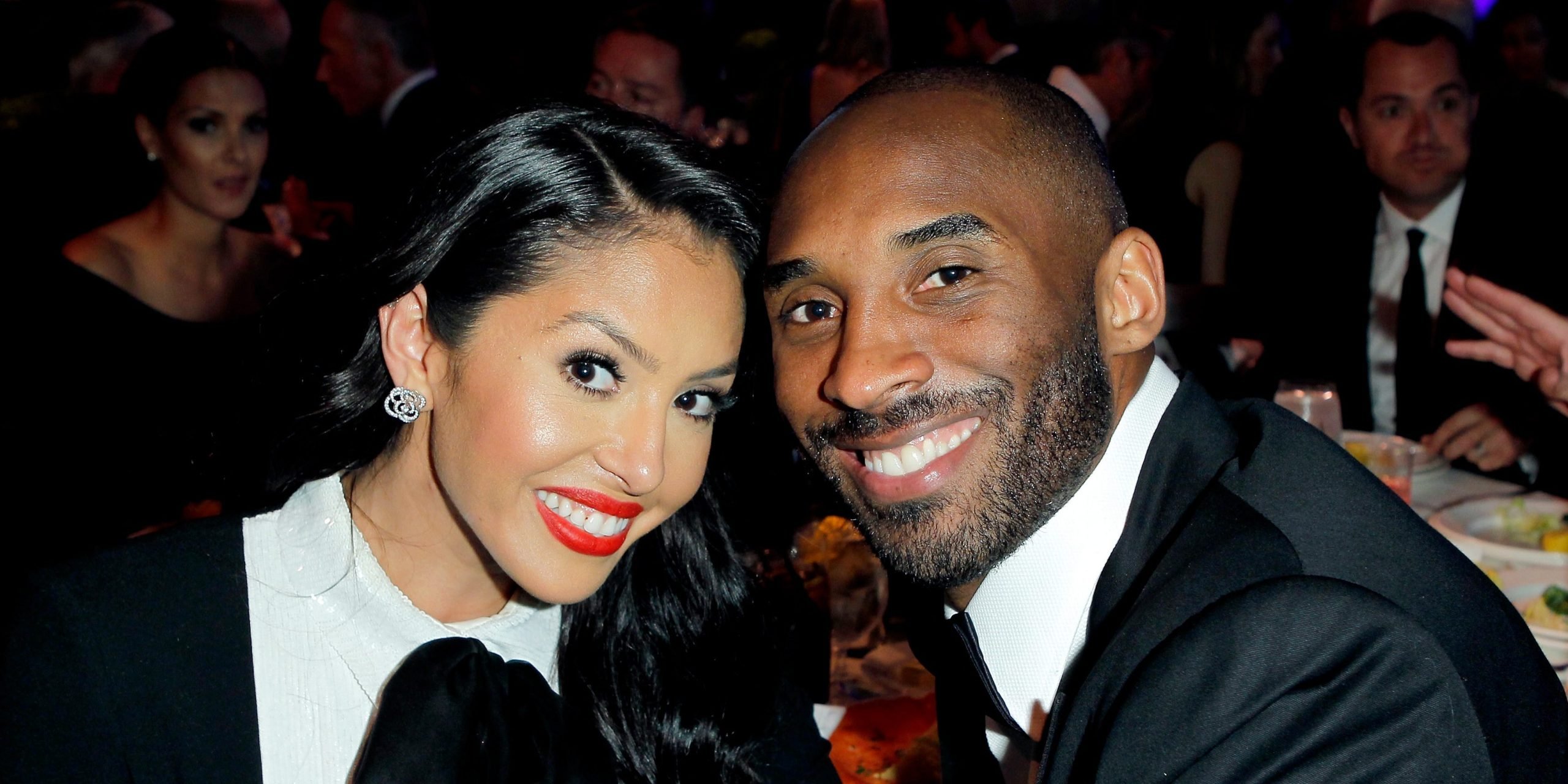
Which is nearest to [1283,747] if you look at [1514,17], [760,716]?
[760,716]

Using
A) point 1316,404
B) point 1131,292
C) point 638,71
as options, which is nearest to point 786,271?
point 1131,292

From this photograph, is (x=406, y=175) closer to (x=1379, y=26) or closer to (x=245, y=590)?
(x=245, y=590)

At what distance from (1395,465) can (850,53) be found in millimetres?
3823

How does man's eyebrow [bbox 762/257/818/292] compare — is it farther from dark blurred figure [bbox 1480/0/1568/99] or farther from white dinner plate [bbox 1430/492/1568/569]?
dark blurred figure [bbox 1480/0/1568/99]

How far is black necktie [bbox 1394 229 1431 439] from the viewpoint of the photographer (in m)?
3.90

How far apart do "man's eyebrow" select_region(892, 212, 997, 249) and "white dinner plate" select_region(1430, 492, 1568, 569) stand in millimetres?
1772

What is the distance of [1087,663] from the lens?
1479mm

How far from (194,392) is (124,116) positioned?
1.09 metres

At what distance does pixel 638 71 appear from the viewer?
520 cm

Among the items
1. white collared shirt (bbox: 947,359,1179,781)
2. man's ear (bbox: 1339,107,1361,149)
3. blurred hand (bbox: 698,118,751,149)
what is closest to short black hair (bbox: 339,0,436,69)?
blurred hand (bbox: 698,118,751,149)

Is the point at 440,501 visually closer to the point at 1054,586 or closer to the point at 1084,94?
the point at 1054,586

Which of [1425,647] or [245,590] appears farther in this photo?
[245,590]

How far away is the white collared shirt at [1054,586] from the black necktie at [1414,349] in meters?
2.69

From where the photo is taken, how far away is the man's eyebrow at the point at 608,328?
65.2 inches
